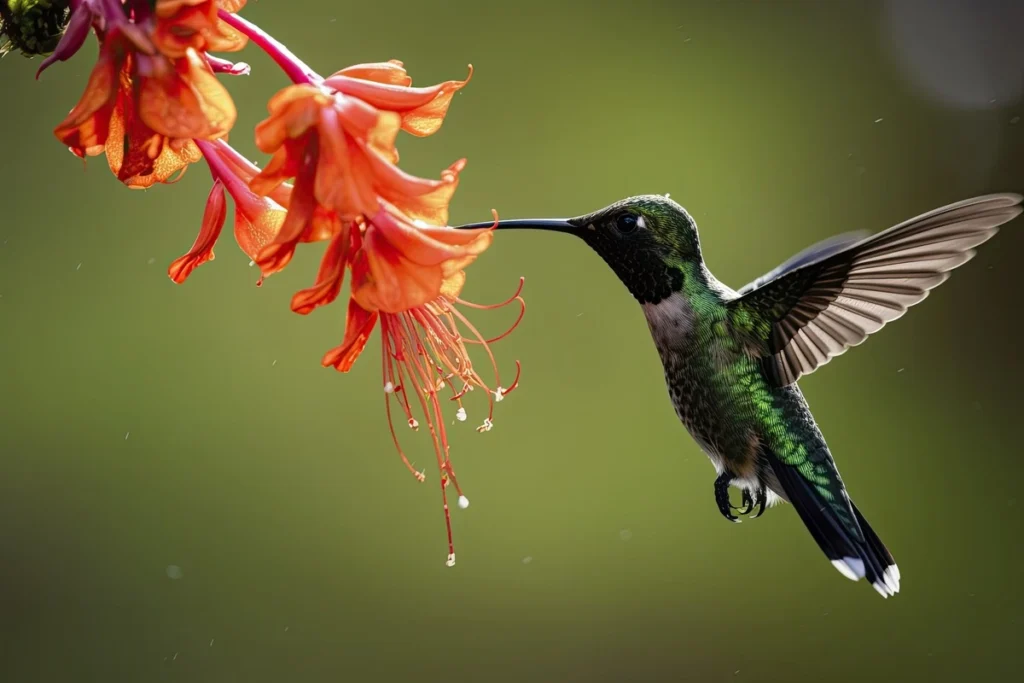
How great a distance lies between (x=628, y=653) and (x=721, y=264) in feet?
3.88

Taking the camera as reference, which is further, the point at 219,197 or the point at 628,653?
the point at 628,653

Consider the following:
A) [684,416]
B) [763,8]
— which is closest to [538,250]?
[763,8]

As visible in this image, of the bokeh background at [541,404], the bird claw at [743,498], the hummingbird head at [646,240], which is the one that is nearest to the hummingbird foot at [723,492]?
the bird claw at [743,498]

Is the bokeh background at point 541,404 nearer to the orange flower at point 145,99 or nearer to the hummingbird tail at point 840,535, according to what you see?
the hummingbird tail at point 840,535

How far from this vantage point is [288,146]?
72cm

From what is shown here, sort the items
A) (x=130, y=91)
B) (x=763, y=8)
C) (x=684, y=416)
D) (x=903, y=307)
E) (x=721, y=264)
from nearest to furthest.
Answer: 1. (x=130, y=91)
2. (x=903, y=307)
3. (x=684, y=416)
4. (x=721, y=264)
5. (x=763, y=8)

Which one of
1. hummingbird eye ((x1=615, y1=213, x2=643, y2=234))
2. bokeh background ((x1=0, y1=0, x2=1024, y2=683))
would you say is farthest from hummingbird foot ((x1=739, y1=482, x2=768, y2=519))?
bokeh background ((x1=0, y1=0, x2=1024, y2=683))

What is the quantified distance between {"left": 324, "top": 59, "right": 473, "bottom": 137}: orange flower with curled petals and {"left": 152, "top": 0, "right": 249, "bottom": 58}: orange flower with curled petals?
0.09 m

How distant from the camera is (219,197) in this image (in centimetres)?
83

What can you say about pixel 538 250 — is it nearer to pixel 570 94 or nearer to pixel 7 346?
pixel 570 94

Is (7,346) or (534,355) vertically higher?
(7,346)

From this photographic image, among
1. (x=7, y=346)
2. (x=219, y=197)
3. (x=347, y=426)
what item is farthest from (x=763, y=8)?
(x=219, y=197)

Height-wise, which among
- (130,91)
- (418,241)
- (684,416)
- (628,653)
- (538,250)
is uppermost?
(538,250)

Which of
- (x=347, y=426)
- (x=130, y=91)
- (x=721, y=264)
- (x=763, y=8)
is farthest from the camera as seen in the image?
(x=763, y=8)
